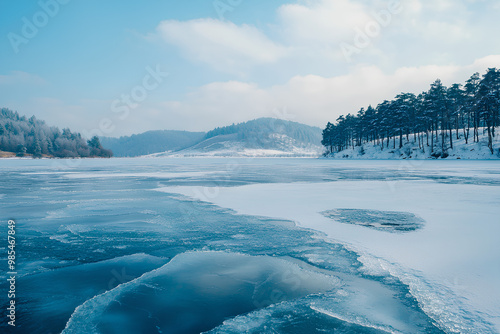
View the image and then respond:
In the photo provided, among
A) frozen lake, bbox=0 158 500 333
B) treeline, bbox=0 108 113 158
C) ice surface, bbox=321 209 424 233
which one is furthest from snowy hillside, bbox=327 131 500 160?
treeline, bbox=0 108 113 158

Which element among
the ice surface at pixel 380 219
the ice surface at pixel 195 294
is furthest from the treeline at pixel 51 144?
the ice surface at pixel 195 294

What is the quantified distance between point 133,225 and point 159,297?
17.6ft

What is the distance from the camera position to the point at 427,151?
68312mm

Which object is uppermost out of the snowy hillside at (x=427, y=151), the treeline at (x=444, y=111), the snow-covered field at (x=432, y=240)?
the treeline at (x=444, y=111)

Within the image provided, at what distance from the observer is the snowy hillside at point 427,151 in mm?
56250

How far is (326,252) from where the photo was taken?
681 cm

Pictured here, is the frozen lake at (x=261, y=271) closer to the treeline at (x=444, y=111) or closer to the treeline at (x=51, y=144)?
the treeline at (x=444, y=111)

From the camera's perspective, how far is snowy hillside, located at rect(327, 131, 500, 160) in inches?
2215

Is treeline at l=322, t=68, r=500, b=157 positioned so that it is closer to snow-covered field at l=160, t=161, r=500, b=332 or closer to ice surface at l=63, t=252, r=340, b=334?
snow-covered field at l=160, t=161, r=500, b=332

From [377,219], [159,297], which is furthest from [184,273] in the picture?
[377,219]

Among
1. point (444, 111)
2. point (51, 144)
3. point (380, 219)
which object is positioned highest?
point (51, 144)

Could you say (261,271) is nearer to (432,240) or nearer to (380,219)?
(432,240)

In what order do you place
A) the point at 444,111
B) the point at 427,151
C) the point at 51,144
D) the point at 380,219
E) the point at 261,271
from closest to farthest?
1. the point at 261,271
2. the point at 380,219
3. the point at 444,111
4. the point at 427,151
5. the point at 51,144

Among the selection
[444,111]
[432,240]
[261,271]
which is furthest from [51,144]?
[432,240]
